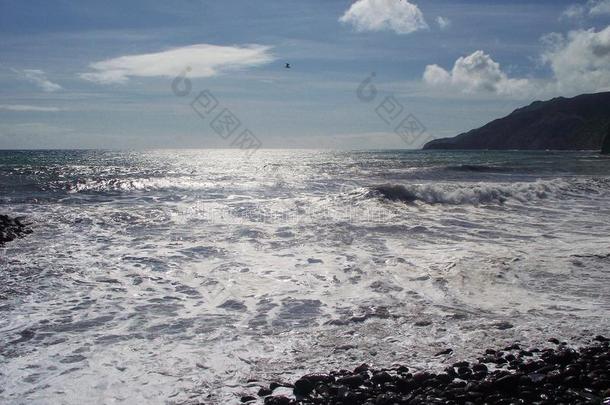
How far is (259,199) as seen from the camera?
25.6m

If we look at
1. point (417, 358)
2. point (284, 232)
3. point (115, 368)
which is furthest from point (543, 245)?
point (115, 368)

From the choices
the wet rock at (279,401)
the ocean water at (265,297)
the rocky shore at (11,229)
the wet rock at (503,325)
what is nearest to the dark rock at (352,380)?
the ocean water at (265,297)

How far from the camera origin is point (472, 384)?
201 inches

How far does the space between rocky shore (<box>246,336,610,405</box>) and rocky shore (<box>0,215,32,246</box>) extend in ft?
38.5

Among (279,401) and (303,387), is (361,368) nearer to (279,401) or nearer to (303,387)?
(303,387)

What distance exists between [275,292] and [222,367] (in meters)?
3.19

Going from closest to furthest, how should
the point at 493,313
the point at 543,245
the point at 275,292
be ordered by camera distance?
the point at 493,313 → the point at 275,292 → the point at 543,245

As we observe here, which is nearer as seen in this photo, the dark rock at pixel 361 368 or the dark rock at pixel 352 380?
the dark rock at pixel 352 380

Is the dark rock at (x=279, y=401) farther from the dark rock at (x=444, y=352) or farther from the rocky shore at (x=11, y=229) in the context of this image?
the rocky shore at (x=11, y=229)

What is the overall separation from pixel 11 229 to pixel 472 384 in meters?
14.9

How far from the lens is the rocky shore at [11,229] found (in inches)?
554

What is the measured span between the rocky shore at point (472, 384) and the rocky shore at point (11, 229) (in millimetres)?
11742

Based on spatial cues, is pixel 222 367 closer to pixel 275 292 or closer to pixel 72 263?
pixel 275 292

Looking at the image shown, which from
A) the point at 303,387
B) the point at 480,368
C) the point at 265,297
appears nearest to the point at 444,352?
the point at 480,368
